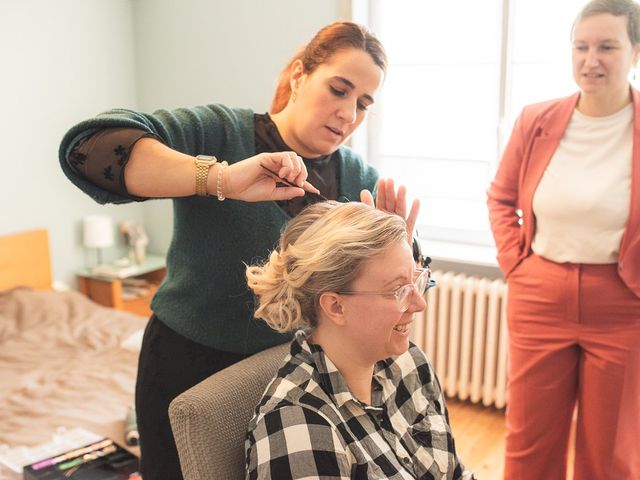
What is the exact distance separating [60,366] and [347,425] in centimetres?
211

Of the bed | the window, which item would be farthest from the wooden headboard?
the window

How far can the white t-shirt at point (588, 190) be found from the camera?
6.05 feet

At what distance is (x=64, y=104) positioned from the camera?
3785mm

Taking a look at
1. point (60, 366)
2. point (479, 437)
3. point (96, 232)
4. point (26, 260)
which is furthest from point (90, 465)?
point (96, 232)

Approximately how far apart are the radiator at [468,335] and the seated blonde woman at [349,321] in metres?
1.74

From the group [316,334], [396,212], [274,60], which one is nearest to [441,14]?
[274,60]

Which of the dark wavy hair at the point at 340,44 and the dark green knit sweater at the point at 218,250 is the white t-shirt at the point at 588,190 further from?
the dark green knit sweater at the point at 218,250

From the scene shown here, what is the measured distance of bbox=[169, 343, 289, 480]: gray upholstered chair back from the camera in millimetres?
1081

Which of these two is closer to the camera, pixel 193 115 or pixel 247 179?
pixel 247 179

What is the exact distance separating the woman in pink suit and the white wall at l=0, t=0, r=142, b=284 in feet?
9.13

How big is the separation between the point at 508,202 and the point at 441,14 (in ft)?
4.53

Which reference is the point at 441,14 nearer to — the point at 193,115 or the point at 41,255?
the point at 193,115

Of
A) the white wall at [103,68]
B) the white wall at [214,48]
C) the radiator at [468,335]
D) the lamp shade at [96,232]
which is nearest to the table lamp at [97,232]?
the lamp shade at [96,232]

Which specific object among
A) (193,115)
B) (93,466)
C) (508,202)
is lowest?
(93,466)
